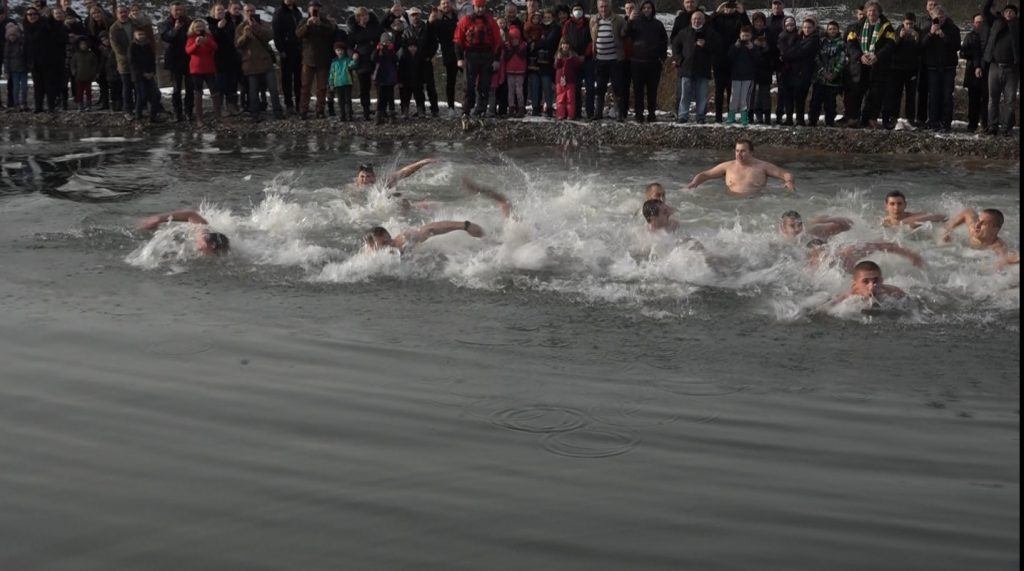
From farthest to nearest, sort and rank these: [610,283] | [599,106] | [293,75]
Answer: [293,75] < [599,106] < [610,283]

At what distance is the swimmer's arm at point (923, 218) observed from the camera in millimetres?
11000

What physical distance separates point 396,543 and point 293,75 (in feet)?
45.6

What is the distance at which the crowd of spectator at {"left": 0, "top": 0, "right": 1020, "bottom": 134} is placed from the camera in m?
14.5

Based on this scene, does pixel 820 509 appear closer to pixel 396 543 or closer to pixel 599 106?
pixel 396 543

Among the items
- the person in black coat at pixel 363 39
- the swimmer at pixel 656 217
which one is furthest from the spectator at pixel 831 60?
the person in black coat at pixel 363 39

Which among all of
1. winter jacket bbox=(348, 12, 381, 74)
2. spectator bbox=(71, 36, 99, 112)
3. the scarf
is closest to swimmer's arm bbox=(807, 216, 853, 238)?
the scarf

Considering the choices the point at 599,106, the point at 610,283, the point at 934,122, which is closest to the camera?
the point at 610,283

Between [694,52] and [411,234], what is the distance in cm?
609

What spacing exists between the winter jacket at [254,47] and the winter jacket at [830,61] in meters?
7.41

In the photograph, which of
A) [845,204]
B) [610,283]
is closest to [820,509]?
[610,283]

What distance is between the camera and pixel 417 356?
24.9ft

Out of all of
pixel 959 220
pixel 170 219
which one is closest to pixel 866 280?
pixel 959 220

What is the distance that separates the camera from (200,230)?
1074cm

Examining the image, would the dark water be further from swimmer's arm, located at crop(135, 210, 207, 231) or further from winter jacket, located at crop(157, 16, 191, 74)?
winter jacket, located at crop(157, 16, 191, 74)
